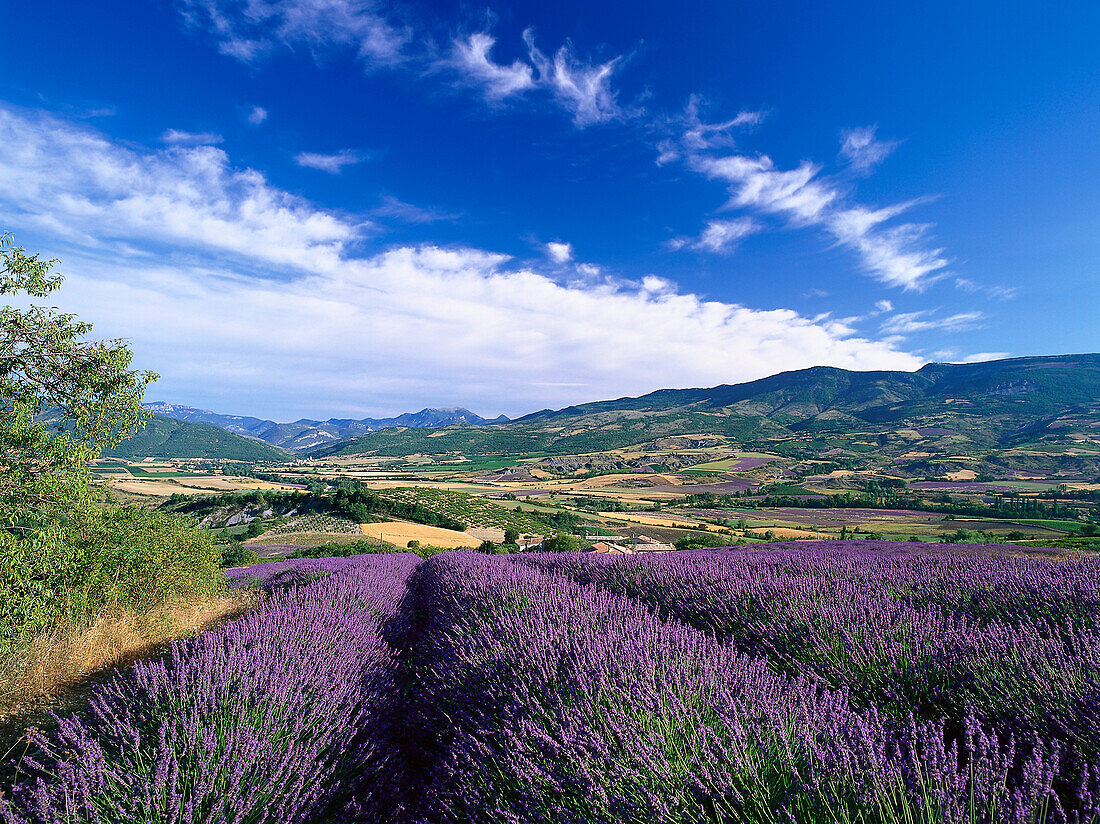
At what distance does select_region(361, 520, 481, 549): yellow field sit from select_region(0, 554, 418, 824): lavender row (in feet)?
84.4

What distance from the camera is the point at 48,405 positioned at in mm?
5102

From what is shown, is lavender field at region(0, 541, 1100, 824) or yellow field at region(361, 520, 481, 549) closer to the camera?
lavender field at region(0, 541, 1100, 824)

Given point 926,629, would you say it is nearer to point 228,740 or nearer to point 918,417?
point 228,740

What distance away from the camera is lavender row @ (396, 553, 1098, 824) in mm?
1459

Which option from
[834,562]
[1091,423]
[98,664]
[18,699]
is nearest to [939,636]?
[834,562]

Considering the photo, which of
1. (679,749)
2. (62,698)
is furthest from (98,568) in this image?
(679,749)

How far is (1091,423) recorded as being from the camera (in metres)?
95.0

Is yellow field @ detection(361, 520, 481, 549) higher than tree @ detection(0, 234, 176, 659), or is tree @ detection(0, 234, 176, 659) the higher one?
tree @ detection(0, 234, 176, 659)

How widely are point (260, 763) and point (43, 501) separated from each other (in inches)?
175

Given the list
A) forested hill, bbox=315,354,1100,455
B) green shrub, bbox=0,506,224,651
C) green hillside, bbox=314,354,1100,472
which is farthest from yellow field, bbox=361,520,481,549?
forested hill, bbox=315,354,1100,455

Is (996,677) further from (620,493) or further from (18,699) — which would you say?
(620,493)

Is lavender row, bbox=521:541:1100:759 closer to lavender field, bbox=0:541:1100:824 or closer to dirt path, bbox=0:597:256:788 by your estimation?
lavender field, bbox=0:541:1100:824

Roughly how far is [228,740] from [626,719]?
205 cm

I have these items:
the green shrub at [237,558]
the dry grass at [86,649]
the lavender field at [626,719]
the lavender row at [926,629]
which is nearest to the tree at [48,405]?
the dry grass at [86,649]
